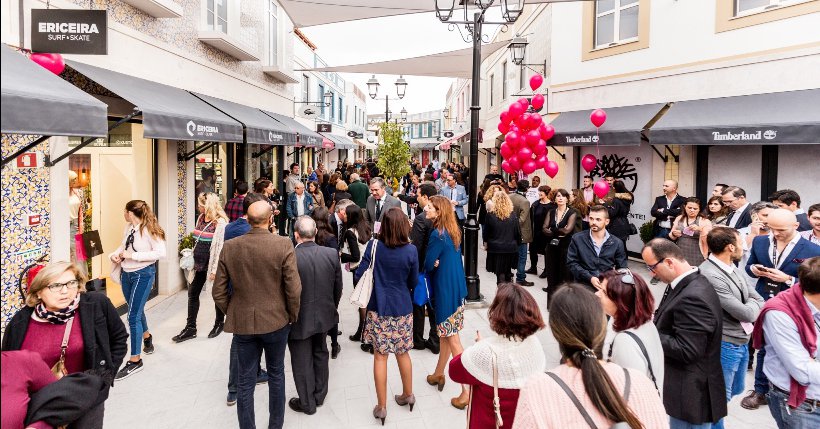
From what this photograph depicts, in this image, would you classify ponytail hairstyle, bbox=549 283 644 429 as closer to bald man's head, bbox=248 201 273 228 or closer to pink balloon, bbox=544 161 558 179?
bald man's head, bbox=248 201 273 228

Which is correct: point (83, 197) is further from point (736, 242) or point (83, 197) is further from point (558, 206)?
point (736, 242)

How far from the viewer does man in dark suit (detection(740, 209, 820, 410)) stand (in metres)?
4.64

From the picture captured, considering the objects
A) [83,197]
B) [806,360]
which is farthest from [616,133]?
[83,197]

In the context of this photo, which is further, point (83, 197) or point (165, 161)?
point (165, 161)

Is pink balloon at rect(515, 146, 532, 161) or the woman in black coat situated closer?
the woman in black coat

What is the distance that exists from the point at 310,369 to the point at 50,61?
12.8ft

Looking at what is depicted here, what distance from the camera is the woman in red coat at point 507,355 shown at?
8.87 ft

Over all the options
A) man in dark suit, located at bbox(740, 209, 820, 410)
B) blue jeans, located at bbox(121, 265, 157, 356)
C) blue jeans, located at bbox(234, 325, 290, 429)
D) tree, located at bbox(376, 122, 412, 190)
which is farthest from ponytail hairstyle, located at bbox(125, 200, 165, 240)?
tree, located at bbox(376, 122, 412, 190)

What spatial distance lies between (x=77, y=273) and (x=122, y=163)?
16.6 feet

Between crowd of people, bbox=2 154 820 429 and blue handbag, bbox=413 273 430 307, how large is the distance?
2 cm

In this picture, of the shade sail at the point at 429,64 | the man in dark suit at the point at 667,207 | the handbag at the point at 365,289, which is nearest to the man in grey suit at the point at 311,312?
the handbag at the point at 365,289

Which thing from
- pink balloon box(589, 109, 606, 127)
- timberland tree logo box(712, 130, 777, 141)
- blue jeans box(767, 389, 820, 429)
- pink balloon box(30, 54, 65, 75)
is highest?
pink balloon box(589, 109, 606, 127)

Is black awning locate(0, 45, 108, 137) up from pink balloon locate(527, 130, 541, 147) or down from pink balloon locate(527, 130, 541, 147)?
down

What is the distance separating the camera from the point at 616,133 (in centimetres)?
1038
